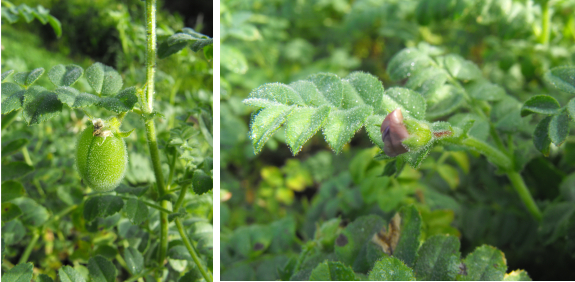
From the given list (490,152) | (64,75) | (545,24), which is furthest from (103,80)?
(545,24)

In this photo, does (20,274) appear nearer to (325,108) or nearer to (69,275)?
(69,275)

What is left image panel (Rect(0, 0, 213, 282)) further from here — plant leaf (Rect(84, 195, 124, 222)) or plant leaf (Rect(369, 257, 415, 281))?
plant leaf (Rect(369, 257, 415, 281))

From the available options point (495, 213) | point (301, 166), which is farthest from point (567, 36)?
point (301, 166)

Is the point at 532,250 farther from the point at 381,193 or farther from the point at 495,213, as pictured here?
the point at 381,193

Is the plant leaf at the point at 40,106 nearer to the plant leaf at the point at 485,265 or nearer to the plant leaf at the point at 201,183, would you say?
the plant leaf at the point at 201,183

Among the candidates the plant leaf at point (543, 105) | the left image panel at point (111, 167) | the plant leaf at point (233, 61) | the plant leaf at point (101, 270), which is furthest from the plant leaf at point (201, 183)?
the plant leaf at point (233, 61)

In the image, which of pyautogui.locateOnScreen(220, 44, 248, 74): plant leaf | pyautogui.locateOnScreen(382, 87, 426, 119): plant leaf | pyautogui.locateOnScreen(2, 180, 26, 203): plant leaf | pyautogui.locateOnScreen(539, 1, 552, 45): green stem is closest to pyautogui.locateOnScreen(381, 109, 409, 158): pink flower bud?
pyautogui.locateOnScreen(382, 87, 426, 119): plant leaf
